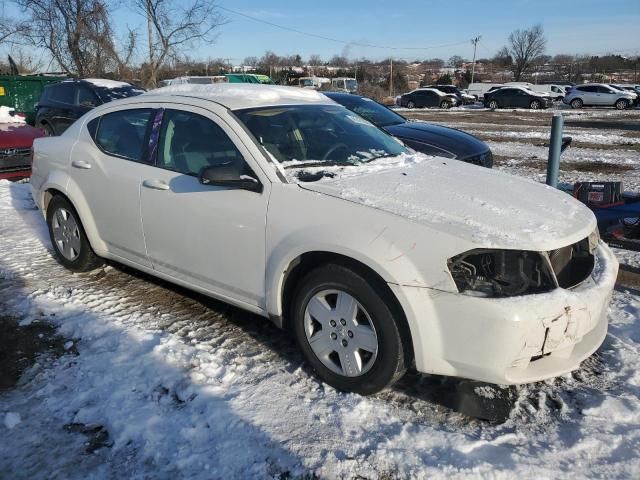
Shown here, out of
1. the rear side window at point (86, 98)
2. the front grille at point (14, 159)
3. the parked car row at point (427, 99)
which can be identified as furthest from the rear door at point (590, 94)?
the front grille at point (14, 159)

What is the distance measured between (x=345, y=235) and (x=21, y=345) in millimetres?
2466

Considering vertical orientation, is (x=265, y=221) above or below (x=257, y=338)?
above

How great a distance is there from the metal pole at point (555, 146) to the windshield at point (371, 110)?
3180 millimetres

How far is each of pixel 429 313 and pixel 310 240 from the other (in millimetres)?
777

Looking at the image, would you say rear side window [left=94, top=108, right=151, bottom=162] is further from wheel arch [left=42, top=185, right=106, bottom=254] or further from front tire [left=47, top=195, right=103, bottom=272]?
front tire [left=47, top=195, right=103, bottom=272]

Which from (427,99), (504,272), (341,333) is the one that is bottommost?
(427,99)

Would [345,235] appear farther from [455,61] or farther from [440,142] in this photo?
[455,61]

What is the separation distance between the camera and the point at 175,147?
157 inches

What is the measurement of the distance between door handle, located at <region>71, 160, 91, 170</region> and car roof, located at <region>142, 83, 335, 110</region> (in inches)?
31.4

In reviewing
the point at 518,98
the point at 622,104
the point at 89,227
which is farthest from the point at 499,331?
the point at 622,104

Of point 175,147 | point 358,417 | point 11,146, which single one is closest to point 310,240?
point 358,417

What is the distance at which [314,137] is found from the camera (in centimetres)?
389

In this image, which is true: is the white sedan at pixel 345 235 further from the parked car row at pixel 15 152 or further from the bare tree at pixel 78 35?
the bare tree at pixel 78 35

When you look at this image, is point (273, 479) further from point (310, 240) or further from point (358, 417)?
point (310, 240)
